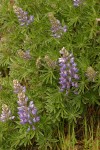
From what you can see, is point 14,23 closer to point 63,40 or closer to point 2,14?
point 2,14

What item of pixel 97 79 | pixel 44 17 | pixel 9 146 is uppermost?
pixel 44 17

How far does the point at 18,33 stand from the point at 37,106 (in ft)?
2.60

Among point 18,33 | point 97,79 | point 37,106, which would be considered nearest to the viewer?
point 97,79

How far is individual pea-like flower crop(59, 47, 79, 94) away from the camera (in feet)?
10.1

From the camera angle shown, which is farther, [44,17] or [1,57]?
[1,57]

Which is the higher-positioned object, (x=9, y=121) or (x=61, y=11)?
(x=61, y=11)

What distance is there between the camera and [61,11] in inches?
144

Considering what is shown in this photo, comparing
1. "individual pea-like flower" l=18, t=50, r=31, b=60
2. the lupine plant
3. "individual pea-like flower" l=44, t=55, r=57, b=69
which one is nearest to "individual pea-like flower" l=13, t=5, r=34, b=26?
the lupine plant

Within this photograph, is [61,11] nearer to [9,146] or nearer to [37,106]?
[37,106]

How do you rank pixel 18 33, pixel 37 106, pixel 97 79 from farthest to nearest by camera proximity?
pixel 18 33 → pixel 37 106 → pixel 97 79

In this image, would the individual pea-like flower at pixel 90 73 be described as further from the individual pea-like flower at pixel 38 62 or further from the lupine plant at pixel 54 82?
the individual pea-like flower at pixel 38 62

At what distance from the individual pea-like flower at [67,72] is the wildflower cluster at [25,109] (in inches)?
12.4

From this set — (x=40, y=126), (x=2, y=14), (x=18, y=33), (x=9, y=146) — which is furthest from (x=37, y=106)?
(x=2, y=14)

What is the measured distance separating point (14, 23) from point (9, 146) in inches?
47.1
